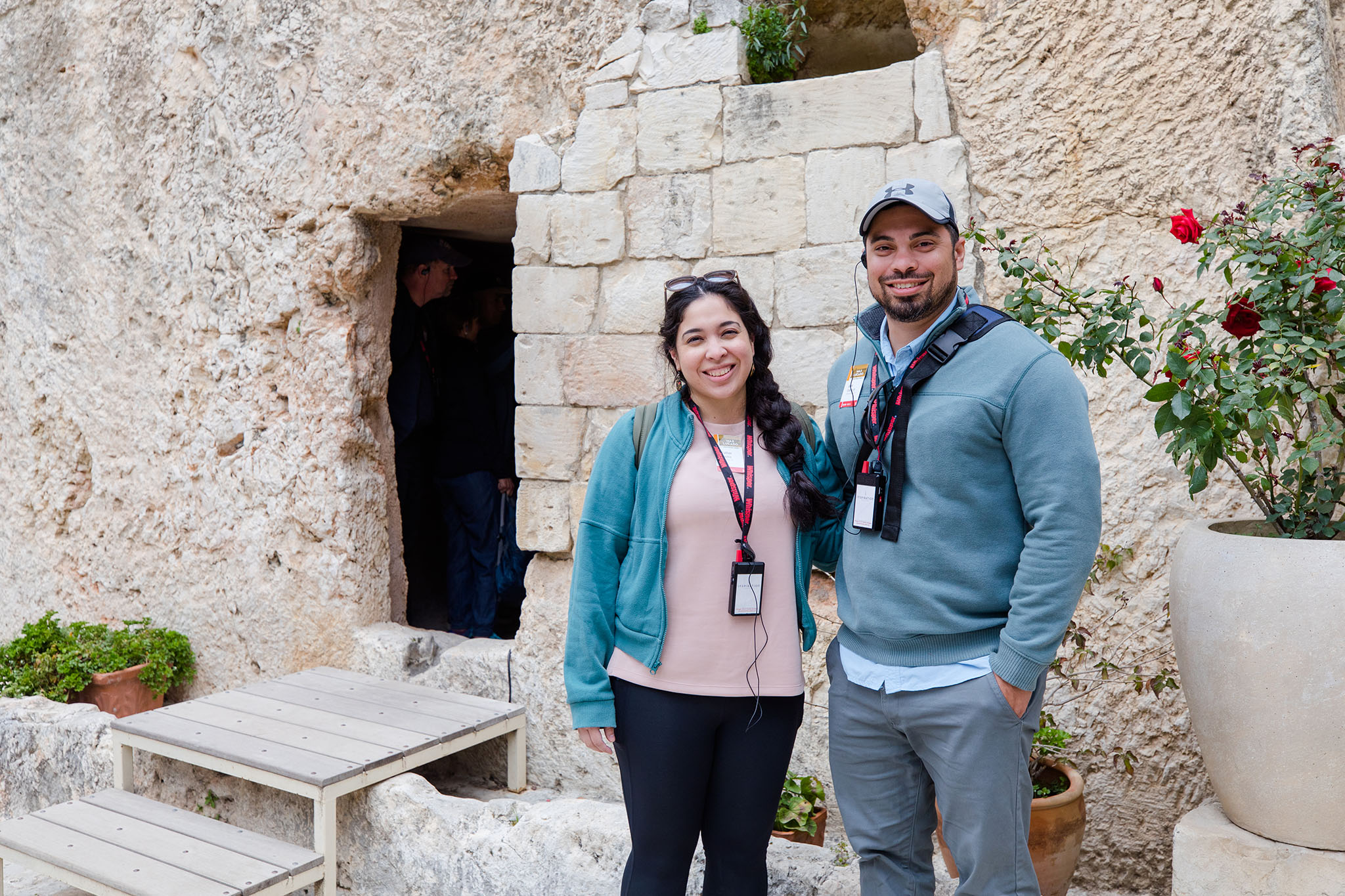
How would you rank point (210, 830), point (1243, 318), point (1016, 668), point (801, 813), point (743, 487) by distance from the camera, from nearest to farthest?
point (1016, 668) → point (743, 487) → point (1243, 318) → point (801, 813) → point (210, 830)

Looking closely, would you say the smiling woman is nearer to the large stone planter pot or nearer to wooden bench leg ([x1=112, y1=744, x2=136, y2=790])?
the large stone planter pot

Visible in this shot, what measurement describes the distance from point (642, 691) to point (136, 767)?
8.85 feet

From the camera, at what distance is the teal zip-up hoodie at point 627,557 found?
2.12 metres

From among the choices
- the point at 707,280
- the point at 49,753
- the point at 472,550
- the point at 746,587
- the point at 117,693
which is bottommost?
the point at 49,753

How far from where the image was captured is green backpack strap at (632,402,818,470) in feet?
7.19

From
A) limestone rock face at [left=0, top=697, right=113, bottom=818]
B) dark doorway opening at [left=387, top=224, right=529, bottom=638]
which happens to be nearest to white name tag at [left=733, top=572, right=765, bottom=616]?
limestone rock face at [left=0, top=697, right=113, bottom=818]

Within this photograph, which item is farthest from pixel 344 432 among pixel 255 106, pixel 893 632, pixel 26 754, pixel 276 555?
pixel 893 632

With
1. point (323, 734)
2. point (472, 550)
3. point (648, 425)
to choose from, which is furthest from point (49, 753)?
point (648, 425)

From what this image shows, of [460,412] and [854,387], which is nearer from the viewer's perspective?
[854,387]

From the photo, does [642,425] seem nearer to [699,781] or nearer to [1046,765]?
[699,781]

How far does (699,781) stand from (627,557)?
1.56ft

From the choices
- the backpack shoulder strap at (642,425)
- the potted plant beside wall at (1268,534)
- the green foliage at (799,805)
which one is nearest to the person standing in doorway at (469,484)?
the green foliage at (799,805)

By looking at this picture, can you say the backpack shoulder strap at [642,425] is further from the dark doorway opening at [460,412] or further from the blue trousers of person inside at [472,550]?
the blue trousers of person inside at [472,550]

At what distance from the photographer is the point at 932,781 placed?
2033 millimetres
